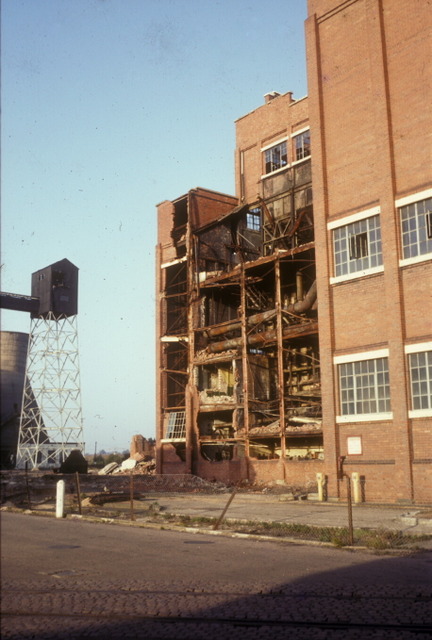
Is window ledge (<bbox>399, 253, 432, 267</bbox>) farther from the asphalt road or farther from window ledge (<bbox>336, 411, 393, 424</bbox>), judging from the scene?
the asphalt road

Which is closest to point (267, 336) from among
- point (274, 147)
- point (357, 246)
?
point (357, 246)

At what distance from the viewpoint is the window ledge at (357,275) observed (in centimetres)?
2459

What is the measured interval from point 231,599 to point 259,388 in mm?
29466

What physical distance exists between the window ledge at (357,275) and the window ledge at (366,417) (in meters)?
5.02

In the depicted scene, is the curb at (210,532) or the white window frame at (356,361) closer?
the curb at (210,532)

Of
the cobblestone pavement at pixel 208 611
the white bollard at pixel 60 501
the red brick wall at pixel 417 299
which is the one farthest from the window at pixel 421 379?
the cobblestone pavement at pixel 208 611

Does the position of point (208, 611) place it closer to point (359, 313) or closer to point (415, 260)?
point (415, 260)

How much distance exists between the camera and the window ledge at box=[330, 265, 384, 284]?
2459 centimetres

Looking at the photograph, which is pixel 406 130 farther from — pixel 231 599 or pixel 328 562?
pixel 231 599

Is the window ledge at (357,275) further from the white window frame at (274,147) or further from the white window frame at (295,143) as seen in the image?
the white window frame at (274,147)

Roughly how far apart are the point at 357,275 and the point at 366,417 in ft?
17.1

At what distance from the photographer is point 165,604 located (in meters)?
7.06

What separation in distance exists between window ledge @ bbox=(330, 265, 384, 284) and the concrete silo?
4524 cm

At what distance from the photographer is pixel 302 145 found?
129ft
